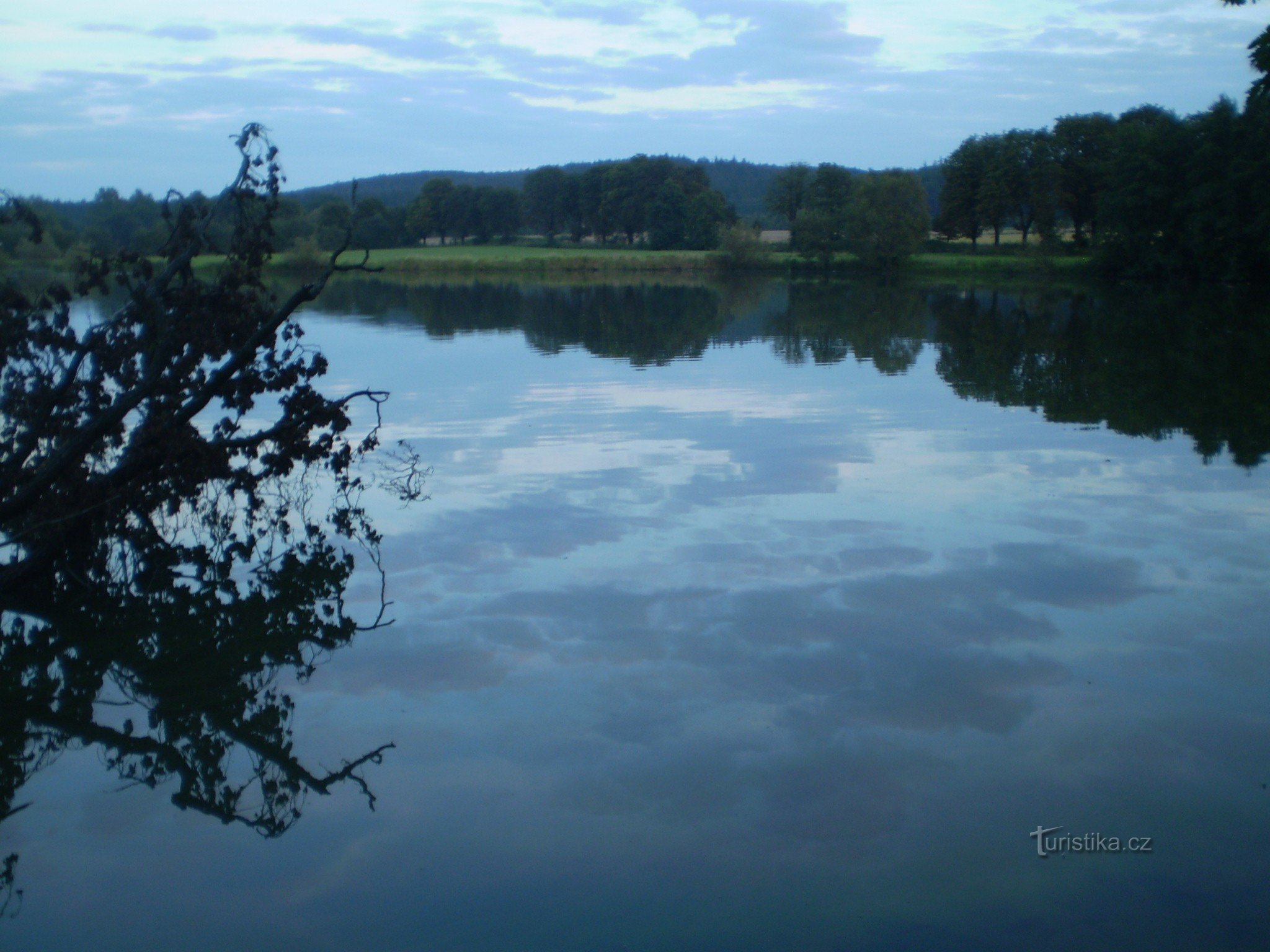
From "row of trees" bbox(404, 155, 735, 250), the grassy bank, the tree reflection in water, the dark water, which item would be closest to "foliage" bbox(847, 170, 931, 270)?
the grassy bank

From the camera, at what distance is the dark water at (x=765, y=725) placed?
16.1ft

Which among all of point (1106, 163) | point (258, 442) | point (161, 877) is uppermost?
point (1106, 163)

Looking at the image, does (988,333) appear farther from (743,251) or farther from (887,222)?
(743,251)

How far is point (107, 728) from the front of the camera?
6.90 m

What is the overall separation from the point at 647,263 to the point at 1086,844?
79.3 metres

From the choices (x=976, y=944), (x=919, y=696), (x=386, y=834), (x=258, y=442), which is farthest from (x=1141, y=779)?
(x=258, y=442)

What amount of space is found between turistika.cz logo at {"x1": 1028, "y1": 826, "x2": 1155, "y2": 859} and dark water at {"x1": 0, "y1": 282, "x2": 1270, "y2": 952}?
4cm

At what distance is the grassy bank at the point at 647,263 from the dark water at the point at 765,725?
187 feet

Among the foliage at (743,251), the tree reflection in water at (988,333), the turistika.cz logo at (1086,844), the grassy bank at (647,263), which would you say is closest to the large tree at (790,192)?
the grassy bank at (647,263)

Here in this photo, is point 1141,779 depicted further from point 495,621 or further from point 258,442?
point 258,442

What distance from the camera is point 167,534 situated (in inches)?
429

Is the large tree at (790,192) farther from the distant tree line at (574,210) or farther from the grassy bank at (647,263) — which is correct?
the grassy bank at (647,263)

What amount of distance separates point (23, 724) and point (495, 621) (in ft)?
10.3

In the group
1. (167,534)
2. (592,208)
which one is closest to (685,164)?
(592,208)
